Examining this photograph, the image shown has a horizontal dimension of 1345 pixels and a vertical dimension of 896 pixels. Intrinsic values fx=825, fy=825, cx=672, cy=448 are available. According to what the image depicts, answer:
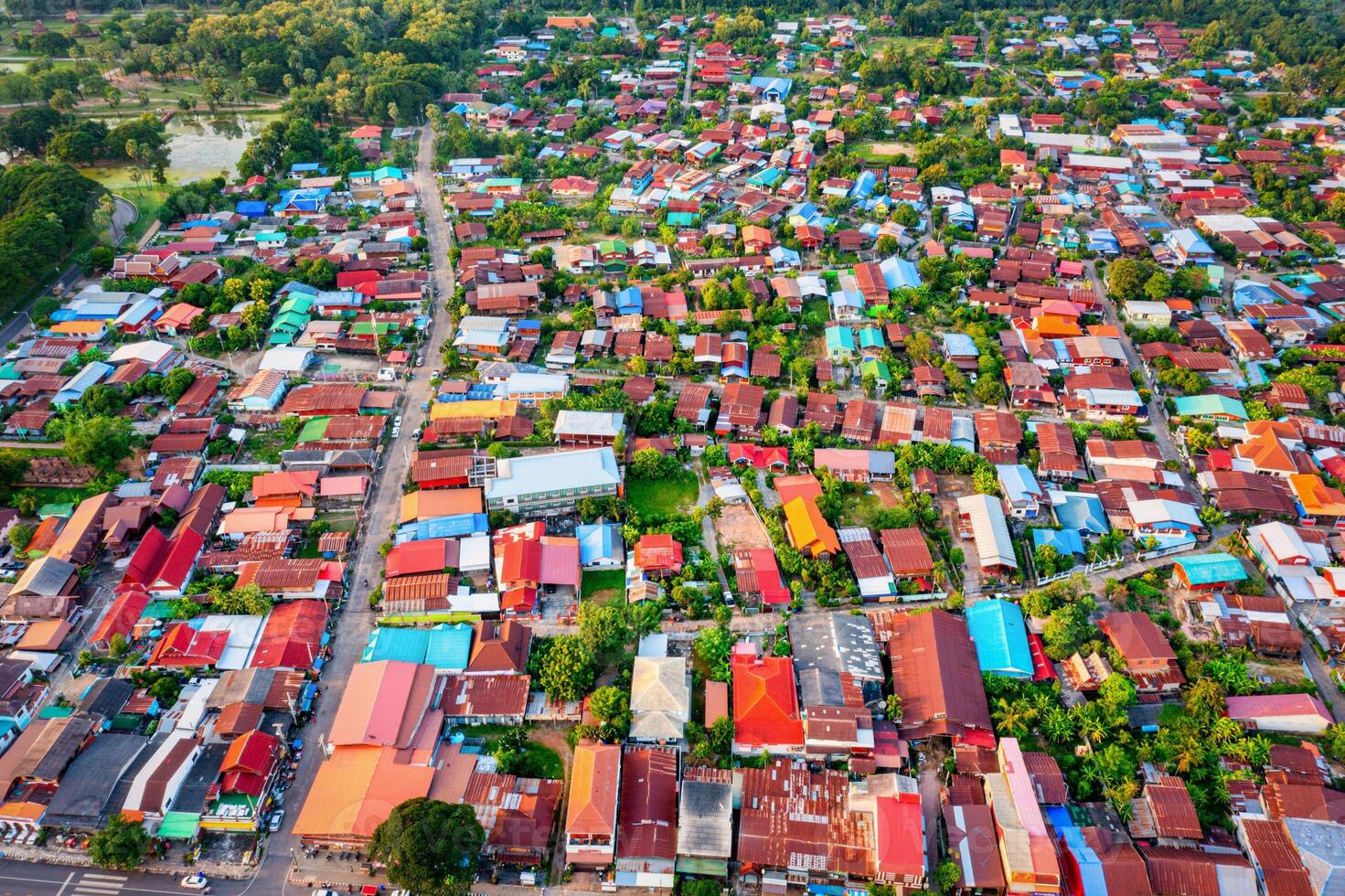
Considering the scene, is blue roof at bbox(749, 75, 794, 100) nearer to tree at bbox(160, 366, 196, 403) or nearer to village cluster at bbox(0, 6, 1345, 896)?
village cluster at bbox(0, 6, 1345, 896)

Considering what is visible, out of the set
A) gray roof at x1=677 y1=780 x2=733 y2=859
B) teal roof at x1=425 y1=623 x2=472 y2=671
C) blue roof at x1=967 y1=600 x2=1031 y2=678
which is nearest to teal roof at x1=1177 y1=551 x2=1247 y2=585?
blue roof at x1=967 y1=600 x2=1031 y2=678

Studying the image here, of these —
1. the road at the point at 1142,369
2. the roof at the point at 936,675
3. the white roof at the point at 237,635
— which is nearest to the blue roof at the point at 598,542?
the roof at the point at 936,675

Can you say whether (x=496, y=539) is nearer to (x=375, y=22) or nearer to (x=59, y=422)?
(x=59, y=422)

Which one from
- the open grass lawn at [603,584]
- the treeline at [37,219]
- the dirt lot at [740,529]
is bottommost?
the open grass lawn at [603,584]

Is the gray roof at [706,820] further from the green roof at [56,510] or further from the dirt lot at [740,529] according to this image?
the green roof at [56,510]

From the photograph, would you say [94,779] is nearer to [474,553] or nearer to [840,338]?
[474,553]

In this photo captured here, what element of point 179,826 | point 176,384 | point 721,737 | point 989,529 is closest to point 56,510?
point 176,384
